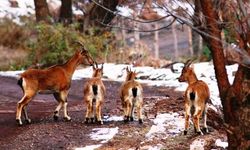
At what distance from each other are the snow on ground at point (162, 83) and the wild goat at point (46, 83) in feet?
3.28

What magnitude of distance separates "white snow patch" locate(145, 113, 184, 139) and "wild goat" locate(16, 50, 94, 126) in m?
1.80

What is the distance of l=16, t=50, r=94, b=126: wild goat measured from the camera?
11.1 meters

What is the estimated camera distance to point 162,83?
724 inches

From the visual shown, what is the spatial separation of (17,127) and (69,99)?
4307 mm

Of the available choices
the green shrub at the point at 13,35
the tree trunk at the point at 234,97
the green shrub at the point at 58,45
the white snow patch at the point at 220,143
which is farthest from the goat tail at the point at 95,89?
the green shrub at the point at 13,35

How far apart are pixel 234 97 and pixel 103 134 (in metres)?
2.69

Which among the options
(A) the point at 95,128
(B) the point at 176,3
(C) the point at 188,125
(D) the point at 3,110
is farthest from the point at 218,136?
(D) the point at 3,110

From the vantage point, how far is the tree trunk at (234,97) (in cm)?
840

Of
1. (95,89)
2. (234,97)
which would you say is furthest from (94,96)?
(234,97)

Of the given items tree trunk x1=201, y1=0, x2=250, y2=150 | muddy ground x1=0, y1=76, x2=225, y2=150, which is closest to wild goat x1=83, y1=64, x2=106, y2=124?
muddy ground x1=0, y1=76, x2=225, y2=150

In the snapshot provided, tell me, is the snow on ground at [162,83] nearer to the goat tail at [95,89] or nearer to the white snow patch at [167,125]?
the white snow patch at [167,125]

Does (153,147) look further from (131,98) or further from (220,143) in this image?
(131,98)

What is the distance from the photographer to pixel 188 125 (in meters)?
10.0

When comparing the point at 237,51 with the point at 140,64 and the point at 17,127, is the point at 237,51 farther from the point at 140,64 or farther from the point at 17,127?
the point at 140,64
